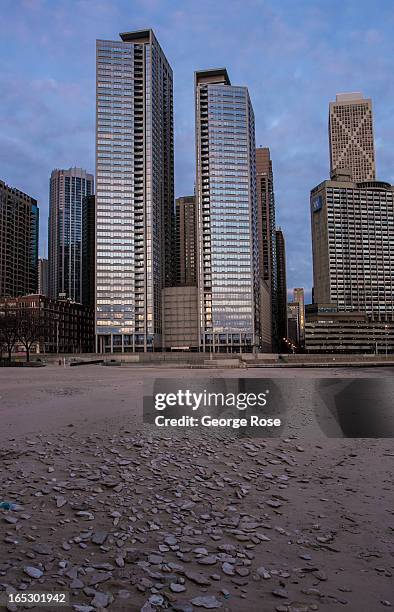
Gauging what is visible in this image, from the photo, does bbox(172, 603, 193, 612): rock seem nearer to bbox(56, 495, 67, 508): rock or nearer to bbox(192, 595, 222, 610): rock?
bbox(192, 595, 222, 610): rock

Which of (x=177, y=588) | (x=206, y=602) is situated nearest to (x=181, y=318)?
(x=177, y=588)

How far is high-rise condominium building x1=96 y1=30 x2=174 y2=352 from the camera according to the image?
613 ft

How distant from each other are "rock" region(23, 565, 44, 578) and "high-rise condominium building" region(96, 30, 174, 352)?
179336 mm

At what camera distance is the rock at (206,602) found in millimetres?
6090

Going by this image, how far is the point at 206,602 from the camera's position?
20.2ft

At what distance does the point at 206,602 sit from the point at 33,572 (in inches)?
110

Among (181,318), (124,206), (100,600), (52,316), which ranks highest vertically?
(124,206)

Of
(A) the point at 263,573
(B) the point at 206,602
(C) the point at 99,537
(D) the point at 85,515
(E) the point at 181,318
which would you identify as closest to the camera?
(B) the point at 206,602

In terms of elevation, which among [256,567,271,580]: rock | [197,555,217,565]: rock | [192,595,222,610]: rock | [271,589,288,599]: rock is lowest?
[256,567,271,580]: rock

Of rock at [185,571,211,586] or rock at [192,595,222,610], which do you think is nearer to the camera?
rock at [192,595,222,610]

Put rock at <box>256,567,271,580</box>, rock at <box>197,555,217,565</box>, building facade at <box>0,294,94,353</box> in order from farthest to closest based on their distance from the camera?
1. building facade at <box>0,294,94,353</box>
2. rock at <box>197,555,217,565</box>
3. rock at <box>256,567,271,580</box>

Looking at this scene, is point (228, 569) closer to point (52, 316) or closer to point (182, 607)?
point (182, 607)

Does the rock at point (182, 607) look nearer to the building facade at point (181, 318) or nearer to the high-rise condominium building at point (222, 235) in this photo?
the high-rise condominium building at point (222, 235)

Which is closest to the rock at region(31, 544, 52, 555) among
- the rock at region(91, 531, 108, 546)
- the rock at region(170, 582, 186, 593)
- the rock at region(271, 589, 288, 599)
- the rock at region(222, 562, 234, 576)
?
the rock at region(91, 531, 108, 546)
